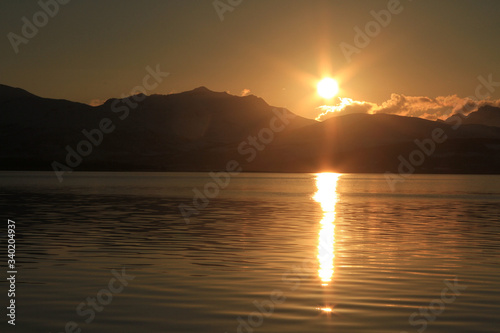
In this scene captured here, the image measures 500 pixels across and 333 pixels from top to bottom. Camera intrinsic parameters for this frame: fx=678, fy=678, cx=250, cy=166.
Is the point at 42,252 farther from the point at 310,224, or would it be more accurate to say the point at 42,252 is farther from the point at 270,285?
the point at 310,224

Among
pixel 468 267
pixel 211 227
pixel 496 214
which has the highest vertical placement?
pixel 496 214

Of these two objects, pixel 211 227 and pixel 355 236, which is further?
pixel 211 227

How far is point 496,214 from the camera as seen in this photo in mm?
54875

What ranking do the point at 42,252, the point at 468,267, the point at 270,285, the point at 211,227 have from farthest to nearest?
1. the point at 211,227
2. the point at 42,252
3. the point at 468,267
4. the point at 270,285

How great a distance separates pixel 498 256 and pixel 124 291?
16372mm

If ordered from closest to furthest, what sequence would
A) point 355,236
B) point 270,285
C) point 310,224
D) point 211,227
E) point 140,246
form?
point 270,285, point 140,246, point 355,236, point 211,227, point 310,224

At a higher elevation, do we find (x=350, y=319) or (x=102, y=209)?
(x=102, y=209)

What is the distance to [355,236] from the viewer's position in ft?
119

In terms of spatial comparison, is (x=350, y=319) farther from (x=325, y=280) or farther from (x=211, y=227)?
(x=211, y=227)

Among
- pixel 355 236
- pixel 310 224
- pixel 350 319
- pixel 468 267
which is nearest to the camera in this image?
pixel 350 319

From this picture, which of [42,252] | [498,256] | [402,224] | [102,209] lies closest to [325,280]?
[498,256]

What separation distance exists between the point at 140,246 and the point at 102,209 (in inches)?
1040

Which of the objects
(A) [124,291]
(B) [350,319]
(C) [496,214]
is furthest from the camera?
(C) [496,214]

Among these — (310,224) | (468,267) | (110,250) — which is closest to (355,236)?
(310,224)
